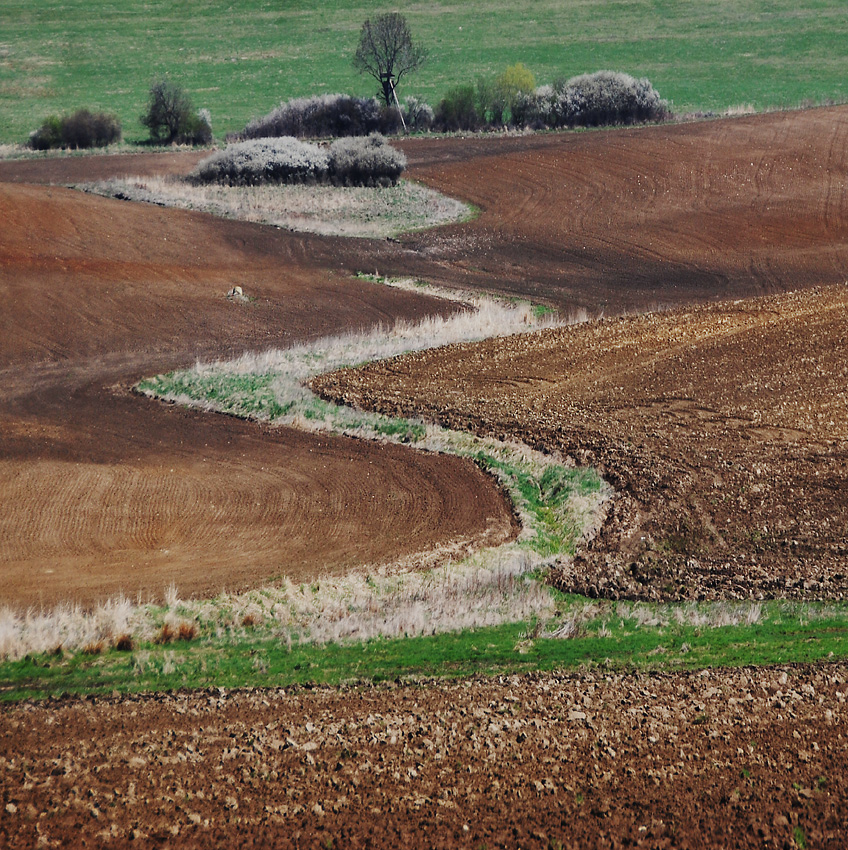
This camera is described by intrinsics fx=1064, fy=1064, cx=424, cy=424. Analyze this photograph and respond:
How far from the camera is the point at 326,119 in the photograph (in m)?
63.4

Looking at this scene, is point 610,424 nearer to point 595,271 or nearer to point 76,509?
point 76,509

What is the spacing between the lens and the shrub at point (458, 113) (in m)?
65.2

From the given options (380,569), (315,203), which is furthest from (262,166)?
(380,569)

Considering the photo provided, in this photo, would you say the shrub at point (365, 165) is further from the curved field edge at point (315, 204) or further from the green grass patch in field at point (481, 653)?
the green grass patch in field at point (481, 653)

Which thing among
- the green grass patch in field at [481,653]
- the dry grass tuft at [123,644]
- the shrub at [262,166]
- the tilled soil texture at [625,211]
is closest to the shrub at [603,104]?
the tilled soil texture at [625,211]

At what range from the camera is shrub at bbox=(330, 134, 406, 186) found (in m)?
45.8

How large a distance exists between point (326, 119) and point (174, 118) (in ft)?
30.5

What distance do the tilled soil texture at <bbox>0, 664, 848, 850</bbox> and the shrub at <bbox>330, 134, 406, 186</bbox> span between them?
123 feet

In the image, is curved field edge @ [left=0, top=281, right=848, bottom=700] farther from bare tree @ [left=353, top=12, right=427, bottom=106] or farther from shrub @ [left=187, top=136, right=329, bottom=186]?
bare tree @ [left=353, top=12, right=427, bottom=106]

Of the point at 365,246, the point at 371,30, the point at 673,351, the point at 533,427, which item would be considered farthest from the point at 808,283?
the point at 371,30

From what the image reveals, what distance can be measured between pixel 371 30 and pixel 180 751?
68.4 metres

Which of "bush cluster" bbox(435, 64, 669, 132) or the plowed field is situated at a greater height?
Answer: "bush cluster" bbox(435, 64, 669, 132)

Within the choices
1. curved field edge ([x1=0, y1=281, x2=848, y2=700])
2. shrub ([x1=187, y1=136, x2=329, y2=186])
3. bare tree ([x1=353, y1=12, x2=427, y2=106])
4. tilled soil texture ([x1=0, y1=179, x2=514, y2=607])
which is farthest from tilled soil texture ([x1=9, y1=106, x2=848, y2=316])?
curved field edge ([x1=0, y1=281, x2=848, y2=700])

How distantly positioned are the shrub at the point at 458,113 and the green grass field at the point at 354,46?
7.15 metres
